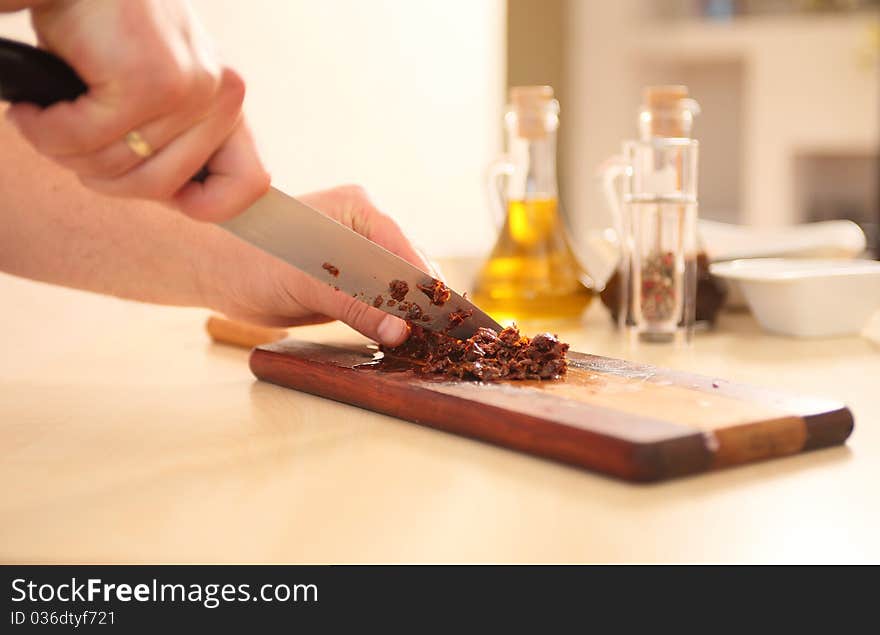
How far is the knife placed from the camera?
0.82 metres

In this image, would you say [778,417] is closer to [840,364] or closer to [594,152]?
[840,364]

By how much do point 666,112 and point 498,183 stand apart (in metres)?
0.25

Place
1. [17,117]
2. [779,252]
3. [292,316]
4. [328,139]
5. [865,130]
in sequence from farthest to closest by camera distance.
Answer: [865,130] < [328,139] < [779,252] < [292,316] < [17,117]

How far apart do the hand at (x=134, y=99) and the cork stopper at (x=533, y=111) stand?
69cm

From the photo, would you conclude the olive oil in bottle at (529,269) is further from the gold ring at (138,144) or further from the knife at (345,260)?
the gold ring at (138,144)

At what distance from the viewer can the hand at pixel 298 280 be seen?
1038 mm

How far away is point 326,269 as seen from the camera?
89 centimetres

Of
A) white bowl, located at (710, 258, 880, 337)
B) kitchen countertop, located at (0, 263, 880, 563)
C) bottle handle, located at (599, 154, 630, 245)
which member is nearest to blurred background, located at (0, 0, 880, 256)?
bottle handle, located at (599, 154, 630, 245)

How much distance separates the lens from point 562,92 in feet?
15.3

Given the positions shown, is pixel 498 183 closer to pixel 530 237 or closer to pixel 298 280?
pixel 530 237

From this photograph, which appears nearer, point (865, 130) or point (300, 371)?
point (300, 371)

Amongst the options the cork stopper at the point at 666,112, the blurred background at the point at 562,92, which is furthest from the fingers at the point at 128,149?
the blurred background at the point at 562,92
